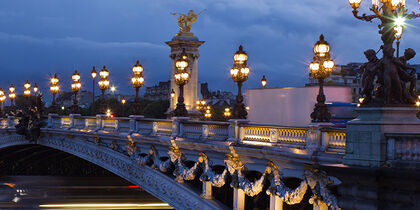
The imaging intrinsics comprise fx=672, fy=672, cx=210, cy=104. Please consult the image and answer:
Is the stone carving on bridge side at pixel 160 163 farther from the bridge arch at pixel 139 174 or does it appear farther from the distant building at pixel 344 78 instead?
the distant building at pixel 344 78

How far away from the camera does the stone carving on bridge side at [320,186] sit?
16456mm

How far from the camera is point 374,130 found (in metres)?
13.5

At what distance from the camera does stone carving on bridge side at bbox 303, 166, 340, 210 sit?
1646 cm

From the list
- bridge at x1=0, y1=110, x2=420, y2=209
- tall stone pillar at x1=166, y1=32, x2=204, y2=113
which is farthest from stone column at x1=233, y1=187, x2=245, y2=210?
tall stone pillar at x1=166, y1=32, x2=204, y2=113

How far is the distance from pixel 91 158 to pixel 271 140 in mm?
20115

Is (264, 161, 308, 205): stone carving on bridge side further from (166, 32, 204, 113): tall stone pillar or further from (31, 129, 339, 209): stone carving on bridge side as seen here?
(166, 32, 204, 113): tall stone pillar

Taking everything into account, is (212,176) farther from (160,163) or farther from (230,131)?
(160,163)

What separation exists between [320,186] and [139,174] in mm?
16703

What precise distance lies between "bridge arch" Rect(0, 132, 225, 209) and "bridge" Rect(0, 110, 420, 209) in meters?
0.04

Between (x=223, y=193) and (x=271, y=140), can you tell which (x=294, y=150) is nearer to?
(x=271, y=140)

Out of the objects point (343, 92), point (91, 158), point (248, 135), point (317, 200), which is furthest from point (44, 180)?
point (317, 200)

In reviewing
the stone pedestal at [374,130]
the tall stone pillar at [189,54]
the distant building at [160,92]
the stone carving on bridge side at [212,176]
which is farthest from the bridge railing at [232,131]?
the distant building at [160,92]

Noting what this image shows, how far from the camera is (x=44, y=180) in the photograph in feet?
238

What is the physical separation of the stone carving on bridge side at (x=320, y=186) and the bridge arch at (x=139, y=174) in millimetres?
8018
